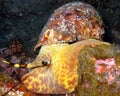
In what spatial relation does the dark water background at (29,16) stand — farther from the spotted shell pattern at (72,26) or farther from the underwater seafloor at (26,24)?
the spotted shell pattern at (72,26)

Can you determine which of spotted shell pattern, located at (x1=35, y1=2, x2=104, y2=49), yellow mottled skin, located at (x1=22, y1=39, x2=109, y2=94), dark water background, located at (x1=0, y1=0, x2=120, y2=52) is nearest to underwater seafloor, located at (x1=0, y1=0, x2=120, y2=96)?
dark water background, located at (x1=0, y1=0, x2=120, y2=52)

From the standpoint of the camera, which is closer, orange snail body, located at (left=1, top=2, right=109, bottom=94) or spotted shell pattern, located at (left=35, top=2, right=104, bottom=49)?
orange snail body, located at (left=1, top=2, right=109, bottom=94)

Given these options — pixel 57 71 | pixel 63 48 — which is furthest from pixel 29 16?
pixel 57 71

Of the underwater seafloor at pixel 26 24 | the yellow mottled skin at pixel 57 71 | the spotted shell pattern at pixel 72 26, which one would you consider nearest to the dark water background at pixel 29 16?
the underwater seafloor at pixel 26 24

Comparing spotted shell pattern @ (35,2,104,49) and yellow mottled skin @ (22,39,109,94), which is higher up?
spotted shell pattern @ (35,2,104,49)

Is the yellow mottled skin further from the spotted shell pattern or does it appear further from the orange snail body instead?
the spotted shell pattern

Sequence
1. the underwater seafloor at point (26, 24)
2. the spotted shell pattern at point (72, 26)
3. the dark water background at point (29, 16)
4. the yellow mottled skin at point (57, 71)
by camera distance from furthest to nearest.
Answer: the dark water background at point (29, 16), the underwater seafloor at point (26, 24), the spotted shell pattern at point (72, 26), the yellow mottled skin at point (57, 71)
